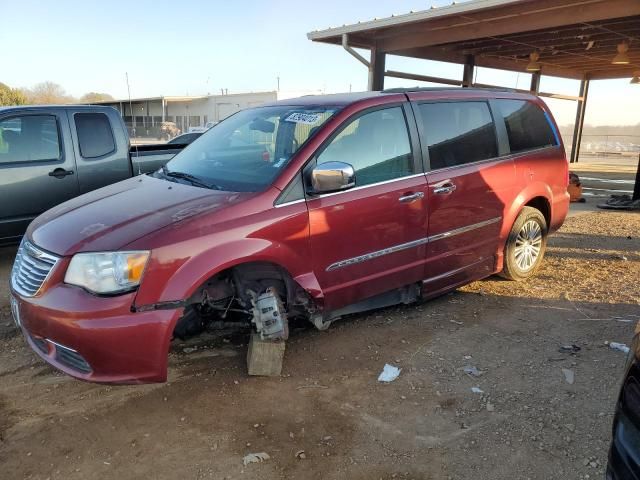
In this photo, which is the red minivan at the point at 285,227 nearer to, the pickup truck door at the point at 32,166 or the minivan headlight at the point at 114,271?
the minivan headlight at the point at 114,271

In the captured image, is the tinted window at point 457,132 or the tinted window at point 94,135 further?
the tinted window at point 94,135

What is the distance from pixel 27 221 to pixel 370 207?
4.13 m

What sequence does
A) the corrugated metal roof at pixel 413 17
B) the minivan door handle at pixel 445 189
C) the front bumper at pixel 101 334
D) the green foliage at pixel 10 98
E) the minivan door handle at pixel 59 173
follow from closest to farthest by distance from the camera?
the front bumper at pixel 101 334, the minivan door handle at pixel 445 189, the minivan door handle at pixel 59 173, the corrugated metal roof at pixel 413 17, the green foliage at pixel 10 98

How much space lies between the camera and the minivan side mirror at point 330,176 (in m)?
3.30

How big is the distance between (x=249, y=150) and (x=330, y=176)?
85cm

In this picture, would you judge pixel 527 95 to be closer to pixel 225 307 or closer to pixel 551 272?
pixel 551 272

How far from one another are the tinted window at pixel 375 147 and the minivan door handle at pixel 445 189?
0.90ft

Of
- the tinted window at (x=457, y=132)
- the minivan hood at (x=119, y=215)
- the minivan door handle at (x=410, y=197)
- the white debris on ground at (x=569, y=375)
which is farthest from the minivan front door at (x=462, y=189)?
the minivan hood at (x=119, y=215)

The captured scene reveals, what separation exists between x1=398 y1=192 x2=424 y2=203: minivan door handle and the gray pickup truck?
399 centimetres

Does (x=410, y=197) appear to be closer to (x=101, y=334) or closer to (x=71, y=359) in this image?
(x=101, y=334)

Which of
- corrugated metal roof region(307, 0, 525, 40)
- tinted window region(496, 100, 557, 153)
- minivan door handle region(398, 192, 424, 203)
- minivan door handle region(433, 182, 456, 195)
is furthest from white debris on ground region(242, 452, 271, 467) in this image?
corrugated metal roof region(307, 0, 525, 40)

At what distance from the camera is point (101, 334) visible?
2.69m

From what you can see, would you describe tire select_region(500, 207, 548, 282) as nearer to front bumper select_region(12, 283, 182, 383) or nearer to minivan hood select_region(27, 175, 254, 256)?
minivan hood select_region(27, 175, 254, 256)

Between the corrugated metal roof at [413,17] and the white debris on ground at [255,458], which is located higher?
the corrugated metal roof at [413,17]
